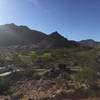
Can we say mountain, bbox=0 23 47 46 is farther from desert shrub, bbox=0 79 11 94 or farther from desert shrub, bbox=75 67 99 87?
desert shrub, bbox=75 67 99 87

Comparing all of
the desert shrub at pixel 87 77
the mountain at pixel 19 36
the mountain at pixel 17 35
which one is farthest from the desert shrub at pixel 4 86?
the mountain at pixel 17 35

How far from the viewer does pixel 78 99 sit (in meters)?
13.2

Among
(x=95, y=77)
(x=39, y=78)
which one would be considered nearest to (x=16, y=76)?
(x=39, y=78)

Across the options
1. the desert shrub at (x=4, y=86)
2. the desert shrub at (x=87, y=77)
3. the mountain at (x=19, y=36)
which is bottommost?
the desert shrub at (x=4, y=86)

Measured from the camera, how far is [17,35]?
145375 mm

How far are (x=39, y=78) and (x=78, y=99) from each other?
6601 millimetres

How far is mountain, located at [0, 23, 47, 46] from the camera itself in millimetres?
135400

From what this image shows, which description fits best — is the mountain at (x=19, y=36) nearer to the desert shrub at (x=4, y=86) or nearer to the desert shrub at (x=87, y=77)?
the desert shrub at (x=87, y=77)

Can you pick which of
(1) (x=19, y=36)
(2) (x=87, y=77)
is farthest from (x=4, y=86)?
(1) (x=19, y=36)

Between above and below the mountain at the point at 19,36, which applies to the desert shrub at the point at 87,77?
below

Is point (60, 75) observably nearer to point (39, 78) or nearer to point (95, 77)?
point (39, 78)

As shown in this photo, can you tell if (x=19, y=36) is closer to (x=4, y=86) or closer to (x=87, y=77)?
(x=4, y=86)

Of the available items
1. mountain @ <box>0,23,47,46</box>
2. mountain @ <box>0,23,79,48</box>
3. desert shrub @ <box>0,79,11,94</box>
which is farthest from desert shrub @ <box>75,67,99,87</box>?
mountain @ <box>0,23,47,46</box>

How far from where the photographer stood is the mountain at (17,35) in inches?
5331
